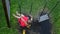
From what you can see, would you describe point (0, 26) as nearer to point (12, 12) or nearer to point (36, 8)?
point (12, 12)

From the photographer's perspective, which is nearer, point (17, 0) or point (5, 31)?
point (5, 31)

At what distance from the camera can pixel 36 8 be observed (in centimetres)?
295

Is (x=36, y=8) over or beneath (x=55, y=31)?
over

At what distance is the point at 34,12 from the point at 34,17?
8cm

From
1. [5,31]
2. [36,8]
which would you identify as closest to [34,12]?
[36,8]

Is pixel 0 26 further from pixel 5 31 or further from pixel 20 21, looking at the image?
pixel 20 21

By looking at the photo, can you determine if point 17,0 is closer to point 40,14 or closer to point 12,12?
point 12,12

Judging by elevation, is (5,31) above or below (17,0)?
below

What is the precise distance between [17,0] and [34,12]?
0.92 ft

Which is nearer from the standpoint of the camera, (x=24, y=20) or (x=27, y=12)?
(x=24, y=20)

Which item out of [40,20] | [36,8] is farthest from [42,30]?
[36,8]

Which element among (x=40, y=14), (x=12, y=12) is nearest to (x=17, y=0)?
(x=12, y=12)

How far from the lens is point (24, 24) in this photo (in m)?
2.77

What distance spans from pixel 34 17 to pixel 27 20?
0.14 metres
